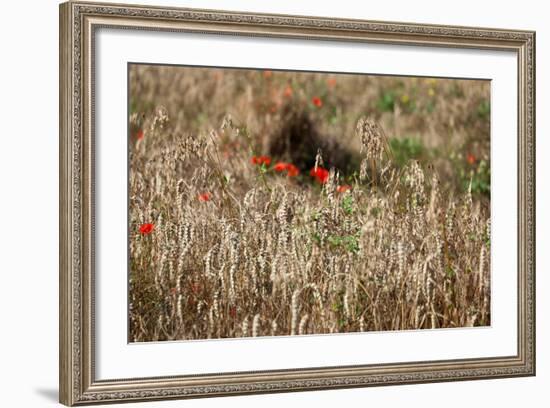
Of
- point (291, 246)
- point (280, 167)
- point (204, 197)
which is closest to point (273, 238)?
point (291, 246)

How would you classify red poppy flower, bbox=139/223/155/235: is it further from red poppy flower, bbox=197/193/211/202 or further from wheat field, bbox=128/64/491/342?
red poppy flower, bbox=197/193/211/202

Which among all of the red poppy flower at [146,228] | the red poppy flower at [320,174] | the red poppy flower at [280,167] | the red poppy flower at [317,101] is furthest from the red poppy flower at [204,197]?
Result: the red poppy flower at [317,101]

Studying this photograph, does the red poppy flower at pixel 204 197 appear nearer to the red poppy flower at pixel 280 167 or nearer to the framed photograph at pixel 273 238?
the framed photograph at pixel 273 238

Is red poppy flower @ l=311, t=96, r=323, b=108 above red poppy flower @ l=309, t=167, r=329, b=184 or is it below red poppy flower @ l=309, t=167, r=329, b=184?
above

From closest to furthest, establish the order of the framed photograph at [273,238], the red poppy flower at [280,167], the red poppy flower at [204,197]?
the framed photograph at [273,238], the red poppy flower at [204,197], the red poppy flower at [280,167]

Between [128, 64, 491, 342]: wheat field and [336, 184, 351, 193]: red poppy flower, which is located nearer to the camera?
[128, 64, 491, 342]: wheat field

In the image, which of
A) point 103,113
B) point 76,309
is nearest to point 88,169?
point 103,113

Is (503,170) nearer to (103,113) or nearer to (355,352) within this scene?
(355,352)

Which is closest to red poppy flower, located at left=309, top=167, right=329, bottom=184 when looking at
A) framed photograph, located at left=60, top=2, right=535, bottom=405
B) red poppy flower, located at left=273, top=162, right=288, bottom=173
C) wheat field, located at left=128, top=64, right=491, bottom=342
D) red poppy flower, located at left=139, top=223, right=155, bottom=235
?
red poppy flower, located at left=273, top=162, right=288, bottom=173
